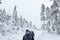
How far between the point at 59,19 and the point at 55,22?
1.29 meters

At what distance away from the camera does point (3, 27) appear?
3384 centimetres

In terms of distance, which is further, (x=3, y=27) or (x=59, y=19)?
(x=3, y=27)

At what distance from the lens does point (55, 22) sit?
3114 cm

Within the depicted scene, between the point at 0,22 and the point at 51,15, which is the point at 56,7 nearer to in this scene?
the point at 51,15

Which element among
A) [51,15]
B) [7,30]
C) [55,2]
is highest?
[55,2]

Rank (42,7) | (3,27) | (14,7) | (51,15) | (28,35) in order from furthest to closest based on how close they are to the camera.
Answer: (14,7) < (42,7) < (3,27) < (51,15) < (28,35)

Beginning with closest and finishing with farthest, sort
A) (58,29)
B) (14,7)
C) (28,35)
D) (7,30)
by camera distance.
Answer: (28,35), (58,29), (7,30), (14,7)

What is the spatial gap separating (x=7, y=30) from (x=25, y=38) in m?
26.8

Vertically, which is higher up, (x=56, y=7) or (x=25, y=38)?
(x=56, y=7)

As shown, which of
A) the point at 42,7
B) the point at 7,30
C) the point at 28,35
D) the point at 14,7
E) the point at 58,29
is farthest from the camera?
the point at 14,7

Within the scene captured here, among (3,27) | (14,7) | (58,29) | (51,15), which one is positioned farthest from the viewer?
(14,7)

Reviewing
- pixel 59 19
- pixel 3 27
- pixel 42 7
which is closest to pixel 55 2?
pixel 59 19

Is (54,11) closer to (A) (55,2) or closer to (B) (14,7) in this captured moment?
(A) (55,2)

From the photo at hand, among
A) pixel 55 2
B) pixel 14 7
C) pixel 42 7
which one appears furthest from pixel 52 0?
pixel 14 7
